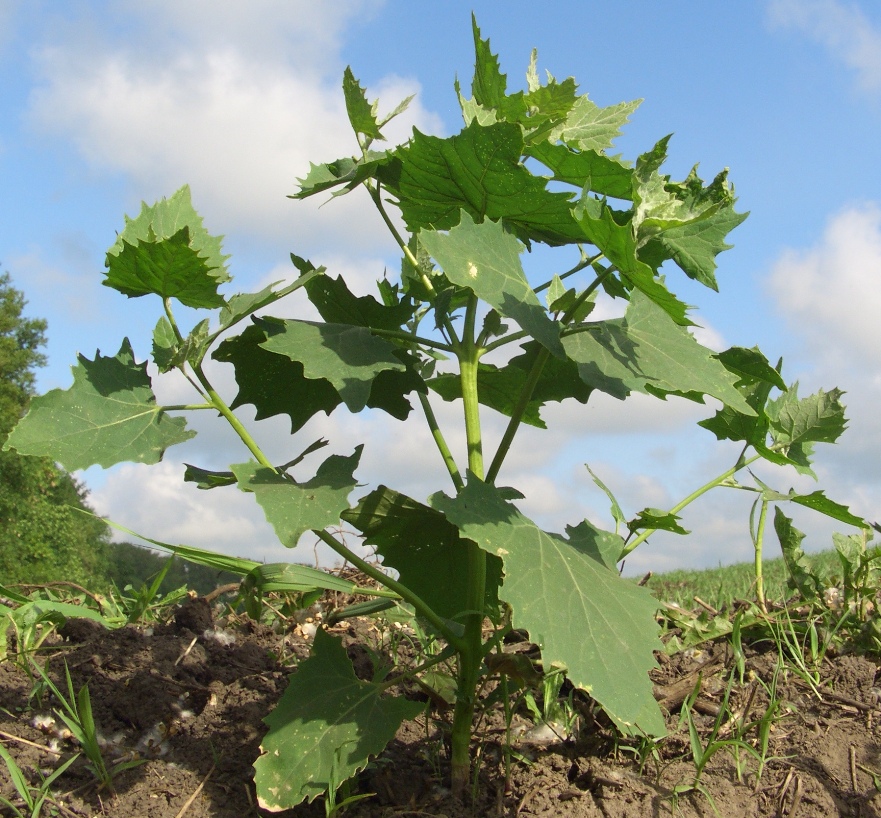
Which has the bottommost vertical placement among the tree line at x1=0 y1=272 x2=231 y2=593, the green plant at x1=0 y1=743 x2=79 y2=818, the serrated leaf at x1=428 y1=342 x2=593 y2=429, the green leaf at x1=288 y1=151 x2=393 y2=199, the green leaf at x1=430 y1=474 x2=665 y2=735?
the green plant at x1=0 y1=743 x2=79 y2=818

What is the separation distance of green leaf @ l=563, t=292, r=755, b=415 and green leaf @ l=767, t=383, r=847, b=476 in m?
0.92

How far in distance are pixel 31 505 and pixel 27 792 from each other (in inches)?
864

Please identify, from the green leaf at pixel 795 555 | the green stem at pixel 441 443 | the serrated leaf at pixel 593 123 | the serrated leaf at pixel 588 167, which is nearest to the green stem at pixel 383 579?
the green stem at pixel 441 443

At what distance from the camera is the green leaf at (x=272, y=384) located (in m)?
2.01

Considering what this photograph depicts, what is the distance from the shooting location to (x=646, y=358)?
1.72 metres

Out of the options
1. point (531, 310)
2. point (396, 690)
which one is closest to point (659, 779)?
point (396, 690)

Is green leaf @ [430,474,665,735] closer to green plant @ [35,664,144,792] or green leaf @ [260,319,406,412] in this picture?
green leaf @ [260,319,406,412]

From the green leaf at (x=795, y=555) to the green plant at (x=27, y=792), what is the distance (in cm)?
231

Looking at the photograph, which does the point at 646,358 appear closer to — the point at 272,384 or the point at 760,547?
the point at 272,384

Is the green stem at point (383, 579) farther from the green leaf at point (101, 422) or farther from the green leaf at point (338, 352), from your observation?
the green leaf at point (101, 422)

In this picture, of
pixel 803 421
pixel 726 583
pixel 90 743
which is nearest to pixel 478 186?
pixel 803 421

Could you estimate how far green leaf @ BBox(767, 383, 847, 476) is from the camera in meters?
2.57

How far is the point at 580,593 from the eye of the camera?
1.57m

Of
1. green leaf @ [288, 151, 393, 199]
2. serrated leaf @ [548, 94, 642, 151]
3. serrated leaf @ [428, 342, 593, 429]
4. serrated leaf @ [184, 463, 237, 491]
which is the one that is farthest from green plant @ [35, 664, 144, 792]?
serrated leaf @ [548, 94, 642, 151]
